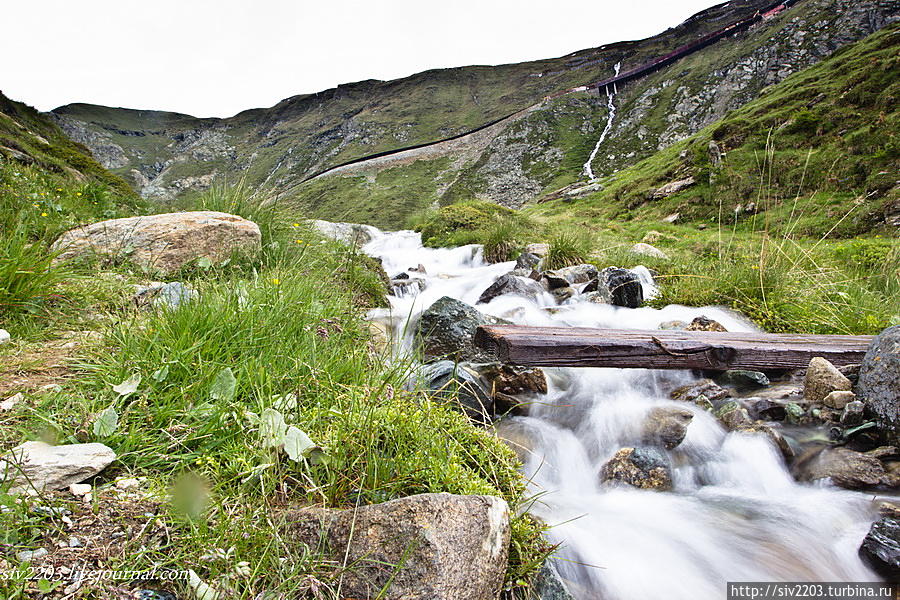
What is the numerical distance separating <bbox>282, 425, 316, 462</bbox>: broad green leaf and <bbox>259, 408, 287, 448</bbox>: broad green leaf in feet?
0.09

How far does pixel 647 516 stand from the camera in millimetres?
2824

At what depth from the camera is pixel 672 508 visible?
2924 millimetres

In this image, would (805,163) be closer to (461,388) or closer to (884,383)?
(884,383)

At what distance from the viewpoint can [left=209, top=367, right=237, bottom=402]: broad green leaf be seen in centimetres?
191

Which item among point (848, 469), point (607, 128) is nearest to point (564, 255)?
point (848, 469)

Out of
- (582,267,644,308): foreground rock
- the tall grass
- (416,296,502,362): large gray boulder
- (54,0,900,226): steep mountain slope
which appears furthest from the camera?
(54,0,900,226): steep mountain slope

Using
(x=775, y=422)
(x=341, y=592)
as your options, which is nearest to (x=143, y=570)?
(x=341, y=592)

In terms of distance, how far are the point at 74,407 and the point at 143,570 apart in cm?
101

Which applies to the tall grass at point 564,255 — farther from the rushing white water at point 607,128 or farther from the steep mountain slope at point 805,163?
the rushing white water at point 607,128

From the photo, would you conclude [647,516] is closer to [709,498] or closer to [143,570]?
[709,498]

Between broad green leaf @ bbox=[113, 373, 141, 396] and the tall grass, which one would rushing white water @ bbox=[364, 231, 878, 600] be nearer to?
broad green leaf @ bbox=[113, 373, 141, 396]

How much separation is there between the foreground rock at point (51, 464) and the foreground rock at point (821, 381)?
16.1 ft

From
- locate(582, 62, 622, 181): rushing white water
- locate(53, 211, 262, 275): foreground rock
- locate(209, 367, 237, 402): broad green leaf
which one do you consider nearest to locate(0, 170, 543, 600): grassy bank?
locate(209, 367, 237, 402): broad green leaf

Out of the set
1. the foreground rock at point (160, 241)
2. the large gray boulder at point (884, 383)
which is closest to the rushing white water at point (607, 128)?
the large gray boulder at point (884, 383)
